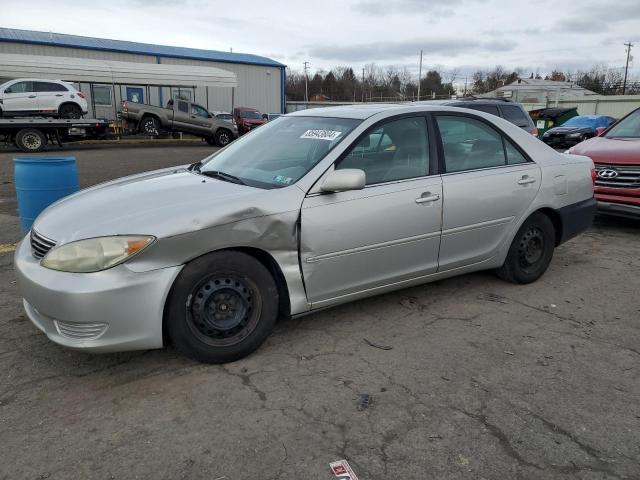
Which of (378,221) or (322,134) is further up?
(322,134)

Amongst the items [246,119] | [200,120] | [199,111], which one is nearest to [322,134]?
[200,120]

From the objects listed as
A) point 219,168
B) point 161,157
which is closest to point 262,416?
point 219,168

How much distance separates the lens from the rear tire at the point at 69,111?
20.0 metres

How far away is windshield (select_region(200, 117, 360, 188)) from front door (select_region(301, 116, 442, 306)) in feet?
0.67

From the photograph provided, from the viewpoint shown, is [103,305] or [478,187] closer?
[103,305]

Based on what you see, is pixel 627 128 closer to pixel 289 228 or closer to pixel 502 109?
pixel 502 109

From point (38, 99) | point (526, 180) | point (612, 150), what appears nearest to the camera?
point (526, 180)

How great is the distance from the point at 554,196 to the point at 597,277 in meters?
1.03

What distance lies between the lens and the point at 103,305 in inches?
106

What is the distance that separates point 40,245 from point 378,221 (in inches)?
81.8

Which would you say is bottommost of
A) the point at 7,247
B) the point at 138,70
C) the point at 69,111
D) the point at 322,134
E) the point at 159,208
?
the point at 7,247

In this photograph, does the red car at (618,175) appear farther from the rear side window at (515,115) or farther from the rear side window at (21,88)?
the rear side window at (21,88)

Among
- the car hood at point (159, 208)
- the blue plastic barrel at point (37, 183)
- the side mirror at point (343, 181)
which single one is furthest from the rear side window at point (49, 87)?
the side mirror at point (343, 181)

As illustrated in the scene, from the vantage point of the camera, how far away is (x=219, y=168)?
3.84m
